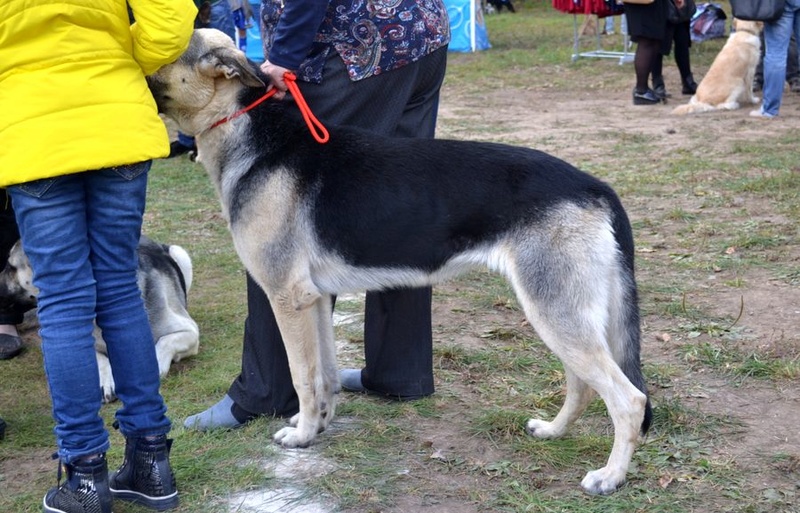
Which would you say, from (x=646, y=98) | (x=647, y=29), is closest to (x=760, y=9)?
(x=647, y=29)

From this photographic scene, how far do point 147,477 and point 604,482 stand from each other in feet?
5.00

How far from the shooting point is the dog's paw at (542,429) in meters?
3.60

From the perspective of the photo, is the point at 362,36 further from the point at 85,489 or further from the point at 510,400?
the point at 85,489

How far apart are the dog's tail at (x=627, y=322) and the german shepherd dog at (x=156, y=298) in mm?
2274

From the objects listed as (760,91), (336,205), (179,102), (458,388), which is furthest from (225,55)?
(760,91)

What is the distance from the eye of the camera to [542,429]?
3619mm

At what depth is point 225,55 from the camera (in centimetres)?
331

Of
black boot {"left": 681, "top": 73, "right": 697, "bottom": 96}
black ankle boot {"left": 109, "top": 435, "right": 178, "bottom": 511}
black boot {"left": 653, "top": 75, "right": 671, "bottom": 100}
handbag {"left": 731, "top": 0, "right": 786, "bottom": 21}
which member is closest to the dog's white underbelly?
black ankle boot {"left": 109, "top": 435, "right": 178, "bottom": 511}

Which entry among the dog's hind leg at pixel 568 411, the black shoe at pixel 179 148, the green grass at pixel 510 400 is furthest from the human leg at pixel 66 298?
the black shoe at pixel 179 148

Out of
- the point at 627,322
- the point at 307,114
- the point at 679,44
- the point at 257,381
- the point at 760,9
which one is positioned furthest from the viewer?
the point at 679,44

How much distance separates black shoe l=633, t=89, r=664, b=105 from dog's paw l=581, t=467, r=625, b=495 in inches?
351

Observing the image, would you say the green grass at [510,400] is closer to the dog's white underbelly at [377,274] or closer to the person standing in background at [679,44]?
the dog's white underbelly at [377,274]

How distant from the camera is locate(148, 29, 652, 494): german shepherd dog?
10.2 ft

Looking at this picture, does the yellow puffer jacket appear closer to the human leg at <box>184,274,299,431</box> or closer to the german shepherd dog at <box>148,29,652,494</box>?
the german shepherd dog at <box>148,29,652,494</box>
